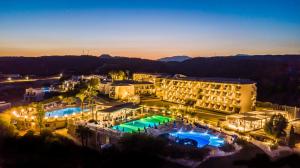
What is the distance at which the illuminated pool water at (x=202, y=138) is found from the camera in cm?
2646

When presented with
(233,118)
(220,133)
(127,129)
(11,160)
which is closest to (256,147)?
(220,133)

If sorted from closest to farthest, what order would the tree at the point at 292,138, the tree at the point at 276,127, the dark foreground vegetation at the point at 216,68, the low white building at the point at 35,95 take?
1. the tree at the point at 292,138
2. the tree at the point at 276,127
3. the low white building at the point at 35,95
4. the dark foreground vegetation at the point at 216,68

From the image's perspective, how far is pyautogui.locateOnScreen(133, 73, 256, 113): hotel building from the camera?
4122 cm

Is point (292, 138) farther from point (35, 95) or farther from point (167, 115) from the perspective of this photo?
point (35, 95)

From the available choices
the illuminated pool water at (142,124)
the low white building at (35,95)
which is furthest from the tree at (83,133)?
the low white building at (35,95)

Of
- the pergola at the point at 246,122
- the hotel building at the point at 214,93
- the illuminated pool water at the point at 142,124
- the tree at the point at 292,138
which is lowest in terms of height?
the tree at the point at 292,138

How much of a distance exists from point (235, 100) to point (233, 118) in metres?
8.66

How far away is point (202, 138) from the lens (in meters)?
28.0

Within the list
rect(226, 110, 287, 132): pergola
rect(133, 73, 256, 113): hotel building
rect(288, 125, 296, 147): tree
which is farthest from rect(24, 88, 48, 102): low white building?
rect(288, 125, 296, 147): tree

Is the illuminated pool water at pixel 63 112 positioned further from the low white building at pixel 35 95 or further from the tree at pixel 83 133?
the low white building at pixel 35 95

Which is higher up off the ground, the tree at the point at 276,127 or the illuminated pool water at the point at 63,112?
the tree at the point at 276,127

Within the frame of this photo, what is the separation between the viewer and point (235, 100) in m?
41.4

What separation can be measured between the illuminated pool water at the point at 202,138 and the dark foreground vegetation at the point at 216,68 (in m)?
30.2

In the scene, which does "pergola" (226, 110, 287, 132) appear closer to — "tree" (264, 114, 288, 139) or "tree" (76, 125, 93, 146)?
"tree" (264, 114, 288, 139)
